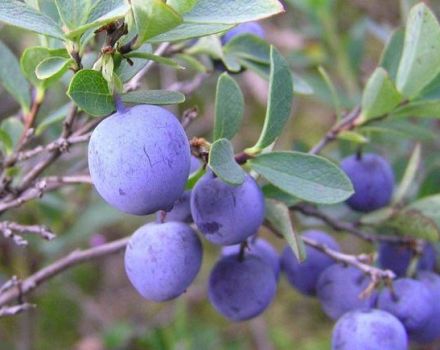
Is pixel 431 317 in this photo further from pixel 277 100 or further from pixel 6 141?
pixel 6 141

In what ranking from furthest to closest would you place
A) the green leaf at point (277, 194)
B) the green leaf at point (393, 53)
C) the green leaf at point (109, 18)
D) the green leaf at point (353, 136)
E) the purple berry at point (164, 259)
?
the green leaf at point (393, 53) < the green leaf at point (353, 136) < the green leaf at point (277, 194) < the purple berry at point (164, 259) < the green leaf at point (109, 18)

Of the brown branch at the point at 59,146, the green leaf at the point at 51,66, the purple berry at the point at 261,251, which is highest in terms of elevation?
the green leaf at the point at 51,66

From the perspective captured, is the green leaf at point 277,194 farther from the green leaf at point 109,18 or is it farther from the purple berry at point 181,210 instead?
the green leaf at point 109,18

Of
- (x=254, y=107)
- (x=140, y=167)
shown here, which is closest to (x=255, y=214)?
(x=140, y=167)

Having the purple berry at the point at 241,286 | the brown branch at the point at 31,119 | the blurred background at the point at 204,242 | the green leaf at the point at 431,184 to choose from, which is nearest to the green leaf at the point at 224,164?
the purple berry at the point at 241,286

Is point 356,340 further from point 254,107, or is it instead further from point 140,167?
point 254,107

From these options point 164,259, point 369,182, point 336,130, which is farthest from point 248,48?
point 164,259
